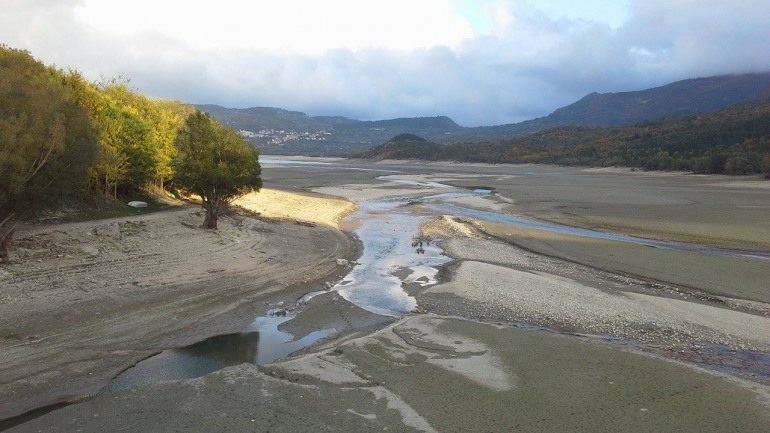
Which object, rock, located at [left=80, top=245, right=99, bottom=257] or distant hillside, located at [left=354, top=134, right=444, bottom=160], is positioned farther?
distant hillside, located at [left=354, top=134, right=444, bottom=160]

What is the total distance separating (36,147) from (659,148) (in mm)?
106393

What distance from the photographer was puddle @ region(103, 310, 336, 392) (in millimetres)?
10812

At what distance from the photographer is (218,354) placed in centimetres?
1242

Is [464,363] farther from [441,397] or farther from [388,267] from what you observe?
[388,267]

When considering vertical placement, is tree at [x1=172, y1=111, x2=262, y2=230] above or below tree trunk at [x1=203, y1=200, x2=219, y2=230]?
above

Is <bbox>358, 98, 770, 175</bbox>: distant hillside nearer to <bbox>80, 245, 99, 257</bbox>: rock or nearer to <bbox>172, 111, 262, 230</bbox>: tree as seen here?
<bbox>172, 111, 262, 230</bbox>: tree

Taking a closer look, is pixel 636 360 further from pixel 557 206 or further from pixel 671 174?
pixel 671 174

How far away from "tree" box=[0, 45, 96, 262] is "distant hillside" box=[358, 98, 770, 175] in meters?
80.7

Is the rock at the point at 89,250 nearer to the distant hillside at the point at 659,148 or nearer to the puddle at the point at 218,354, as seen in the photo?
the puddle at the point at 218,354

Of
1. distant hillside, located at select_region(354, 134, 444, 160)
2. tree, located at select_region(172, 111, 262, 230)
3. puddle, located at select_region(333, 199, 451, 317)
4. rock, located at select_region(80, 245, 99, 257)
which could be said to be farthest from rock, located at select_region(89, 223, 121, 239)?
distant hillside, located at select_region(354, 134, 444, 160)

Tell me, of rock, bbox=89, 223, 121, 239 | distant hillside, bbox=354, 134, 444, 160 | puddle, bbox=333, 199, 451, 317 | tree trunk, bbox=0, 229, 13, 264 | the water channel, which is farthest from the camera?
distant hillside, bbox=354, 134, 444, 160

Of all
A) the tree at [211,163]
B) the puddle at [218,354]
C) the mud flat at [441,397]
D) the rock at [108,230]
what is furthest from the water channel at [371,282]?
the rock at [108,230]

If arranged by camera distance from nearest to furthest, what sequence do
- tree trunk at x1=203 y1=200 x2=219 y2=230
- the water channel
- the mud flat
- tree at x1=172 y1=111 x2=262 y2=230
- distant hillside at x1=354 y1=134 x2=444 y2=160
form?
the mud flat → the water channel → tree at x1=172 y1=111 x2=262 y2=230 → tree trunk at x1=203 y1=200 x2=219 y2=230 → distant hillside at x1=354 y1=134 x2=444 y2=160

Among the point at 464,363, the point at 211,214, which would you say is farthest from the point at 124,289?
the point at 211,214
